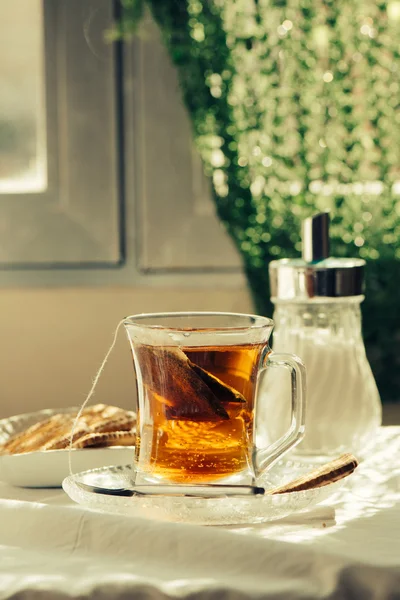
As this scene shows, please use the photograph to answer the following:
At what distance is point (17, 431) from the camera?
88 cm

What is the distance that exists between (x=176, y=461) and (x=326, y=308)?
0.92ft

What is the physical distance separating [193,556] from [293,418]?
6.8 inches

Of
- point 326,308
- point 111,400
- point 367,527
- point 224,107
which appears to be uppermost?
point 224,107

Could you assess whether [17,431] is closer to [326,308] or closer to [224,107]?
[326,308]

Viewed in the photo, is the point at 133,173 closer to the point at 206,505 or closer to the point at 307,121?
the point at 307,121

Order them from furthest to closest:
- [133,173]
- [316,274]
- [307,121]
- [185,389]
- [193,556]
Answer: [133,173] → [307,121] → [316,274] → [185,389] → [193,556]

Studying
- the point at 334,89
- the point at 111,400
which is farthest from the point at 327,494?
the point at 111,400

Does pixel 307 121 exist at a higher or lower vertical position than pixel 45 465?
higher

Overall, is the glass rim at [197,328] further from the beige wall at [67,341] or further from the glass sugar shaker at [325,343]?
the beige wall at [67,341]

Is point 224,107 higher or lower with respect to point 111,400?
higher

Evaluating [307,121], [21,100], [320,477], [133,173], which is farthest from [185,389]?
[21,100]

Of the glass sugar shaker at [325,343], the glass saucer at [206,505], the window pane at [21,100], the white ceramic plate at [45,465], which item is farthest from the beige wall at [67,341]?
the glass saucer at [206,505]

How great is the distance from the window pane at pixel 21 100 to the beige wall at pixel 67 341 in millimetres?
242

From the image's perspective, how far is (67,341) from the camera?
1.81 m
